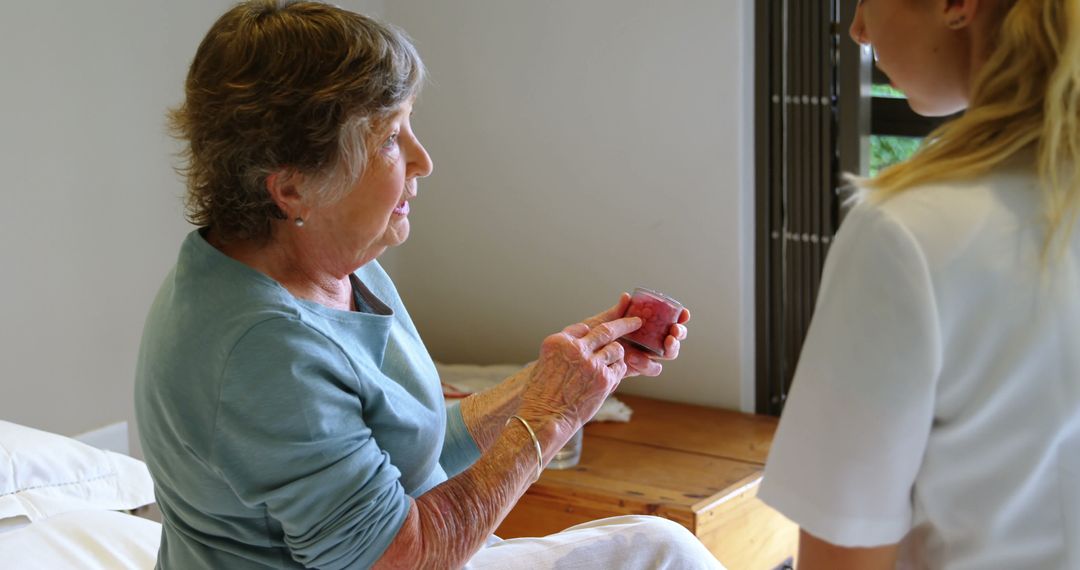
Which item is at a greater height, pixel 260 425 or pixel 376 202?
pixel 376 202

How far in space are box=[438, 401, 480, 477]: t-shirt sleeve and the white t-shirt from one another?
862 mm

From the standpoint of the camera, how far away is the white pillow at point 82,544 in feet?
6.19

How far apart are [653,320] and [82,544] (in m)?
0.97

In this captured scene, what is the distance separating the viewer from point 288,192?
4.99ft

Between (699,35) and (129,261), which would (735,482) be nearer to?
(699,35)

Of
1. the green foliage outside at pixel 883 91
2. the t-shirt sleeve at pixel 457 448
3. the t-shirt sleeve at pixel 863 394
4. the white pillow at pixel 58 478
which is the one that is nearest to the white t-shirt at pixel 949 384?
the t-shirt sleeve at pixel 863 394

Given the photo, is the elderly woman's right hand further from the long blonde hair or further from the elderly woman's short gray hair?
the long blonde hair

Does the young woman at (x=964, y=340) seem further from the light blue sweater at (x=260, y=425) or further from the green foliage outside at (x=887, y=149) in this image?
the green foliage outside at (x=887, y=149)

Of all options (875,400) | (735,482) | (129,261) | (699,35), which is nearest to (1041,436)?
(875,400)

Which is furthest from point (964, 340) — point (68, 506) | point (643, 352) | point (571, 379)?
point (68, 506)

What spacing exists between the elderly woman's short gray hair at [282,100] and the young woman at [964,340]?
26.4 inches

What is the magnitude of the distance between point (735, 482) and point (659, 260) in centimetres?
73

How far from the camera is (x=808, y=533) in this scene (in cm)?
106

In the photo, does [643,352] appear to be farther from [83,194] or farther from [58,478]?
[83,194]
